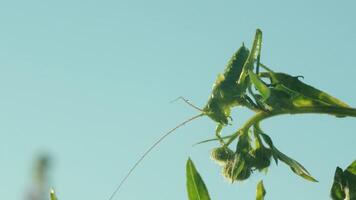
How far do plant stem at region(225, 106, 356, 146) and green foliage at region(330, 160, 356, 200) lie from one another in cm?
29

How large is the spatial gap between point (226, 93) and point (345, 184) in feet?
2.30

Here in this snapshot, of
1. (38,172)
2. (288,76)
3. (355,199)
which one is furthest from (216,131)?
(38,172)

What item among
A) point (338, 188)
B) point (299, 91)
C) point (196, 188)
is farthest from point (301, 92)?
point (196, 188)

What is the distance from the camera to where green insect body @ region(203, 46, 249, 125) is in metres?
3.96

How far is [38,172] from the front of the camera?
4578 millimetres

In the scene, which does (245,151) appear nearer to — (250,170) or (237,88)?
(250,170)

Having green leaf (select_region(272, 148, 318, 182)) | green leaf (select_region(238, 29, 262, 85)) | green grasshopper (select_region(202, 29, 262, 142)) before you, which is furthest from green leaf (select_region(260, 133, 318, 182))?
green leaf (select_region(238, 29, 262, 85))

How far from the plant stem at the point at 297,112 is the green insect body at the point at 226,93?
0.11 meters

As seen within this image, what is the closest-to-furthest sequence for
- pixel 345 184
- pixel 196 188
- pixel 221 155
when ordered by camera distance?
pixel 196 188 → pixel 345 184 → pixel 221 155

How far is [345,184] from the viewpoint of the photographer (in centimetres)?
389

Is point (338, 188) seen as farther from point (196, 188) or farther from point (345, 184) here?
point (196, 188)

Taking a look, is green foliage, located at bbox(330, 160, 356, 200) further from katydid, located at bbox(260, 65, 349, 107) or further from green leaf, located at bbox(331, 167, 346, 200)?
katydid, located at bbox(260, 65, 349, 107)

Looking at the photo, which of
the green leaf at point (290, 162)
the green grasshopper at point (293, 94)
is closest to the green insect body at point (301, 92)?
the green grasshopper at point (293, 94)

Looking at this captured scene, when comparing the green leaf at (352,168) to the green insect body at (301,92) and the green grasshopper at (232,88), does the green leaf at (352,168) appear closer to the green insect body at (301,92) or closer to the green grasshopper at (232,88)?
the green insect body at (301,92)
